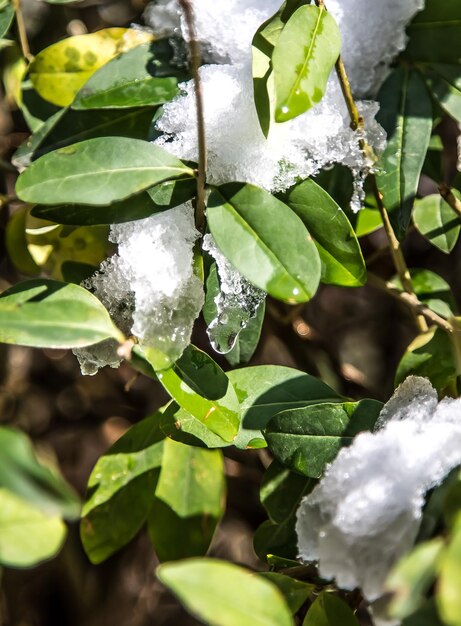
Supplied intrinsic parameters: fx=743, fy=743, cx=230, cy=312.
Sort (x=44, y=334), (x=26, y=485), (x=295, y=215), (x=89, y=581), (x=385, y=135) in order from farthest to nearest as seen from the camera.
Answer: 1. (x=89, y=581)
2. (x=385, y=135)
3. (x=295, y=215)
4. (x=44, y=334)
5. (x=26, y=485)

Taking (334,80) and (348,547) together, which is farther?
(334,80)

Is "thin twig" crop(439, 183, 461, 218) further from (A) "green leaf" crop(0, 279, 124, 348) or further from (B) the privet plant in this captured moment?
(A) "green leaf" crop(0, 279, 124, 348)

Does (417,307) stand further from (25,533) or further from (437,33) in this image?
(25,533)

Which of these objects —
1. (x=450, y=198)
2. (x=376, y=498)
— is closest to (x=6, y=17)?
(x=450, y=198)

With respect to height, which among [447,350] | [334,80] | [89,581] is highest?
[334,80]

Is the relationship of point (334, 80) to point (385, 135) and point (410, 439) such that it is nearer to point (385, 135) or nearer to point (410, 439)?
point (385, 135)

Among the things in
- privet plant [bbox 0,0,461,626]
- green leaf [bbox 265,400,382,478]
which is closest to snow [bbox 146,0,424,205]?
privet plant [bbox 0,0,461,626]

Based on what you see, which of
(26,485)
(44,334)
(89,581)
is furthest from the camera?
(89,581)

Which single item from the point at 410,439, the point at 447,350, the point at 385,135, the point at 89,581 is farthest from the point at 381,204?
the point at 89,581
